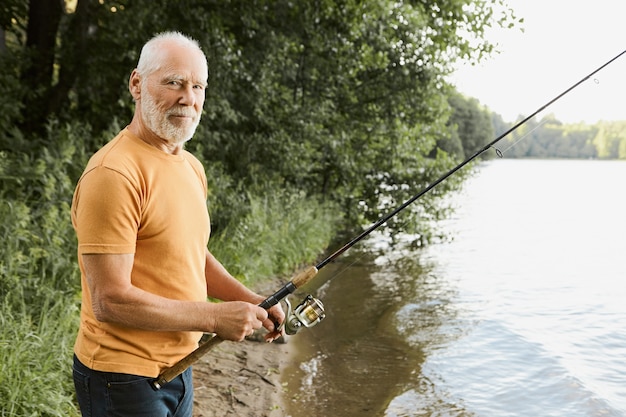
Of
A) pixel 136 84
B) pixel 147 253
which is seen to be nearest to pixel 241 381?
pixel 147 253

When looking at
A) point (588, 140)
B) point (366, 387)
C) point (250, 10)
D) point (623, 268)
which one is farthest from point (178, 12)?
point (588, 140)

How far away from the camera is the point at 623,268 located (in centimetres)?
1275

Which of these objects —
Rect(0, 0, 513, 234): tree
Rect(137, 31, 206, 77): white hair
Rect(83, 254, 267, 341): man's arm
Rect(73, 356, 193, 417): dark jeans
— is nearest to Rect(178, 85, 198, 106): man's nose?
Rect(137, 31, 206, 77): white hair

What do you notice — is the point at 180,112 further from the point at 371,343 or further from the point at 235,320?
the point at 371,343

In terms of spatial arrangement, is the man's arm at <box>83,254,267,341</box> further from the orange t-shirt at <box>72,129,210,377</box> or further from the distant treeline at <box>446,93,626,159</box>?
the distant treeline at <box>446,93,626,159</box>

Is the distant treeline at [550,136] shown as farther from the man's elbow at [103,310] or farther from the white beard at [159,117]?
the man's elbow at [103,310]

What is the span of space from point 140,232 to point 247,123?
893 cm

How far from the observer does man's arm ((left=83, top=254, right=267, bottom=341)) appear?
1.70 metres

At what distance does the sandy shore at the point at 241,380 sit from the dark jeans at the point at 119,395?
2.47 metres

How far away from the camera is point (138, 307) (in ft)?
5.67

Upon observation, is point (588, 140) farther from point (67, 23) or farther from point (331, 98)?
point (67, 23)

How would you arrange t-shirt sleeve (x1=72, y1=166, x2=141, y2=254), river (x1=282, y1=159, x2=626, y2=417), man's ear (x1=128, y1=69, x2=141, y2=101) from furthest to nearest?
river (x1=282, y1=159, x2=626, y2=417) < man's ear (x1=128, y1=69, x2=141, y2=101) < t-shirt sleeve (x1=72, y1=166, x2=141, y2=254)

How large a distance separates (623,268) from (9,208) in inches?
457

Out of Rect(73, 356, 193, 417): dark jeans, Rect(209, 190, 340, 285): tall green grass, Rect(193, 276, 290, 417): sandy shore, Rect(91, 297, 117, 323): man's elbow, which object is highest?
Rect(91, 297, 117, 323): man's elbow
